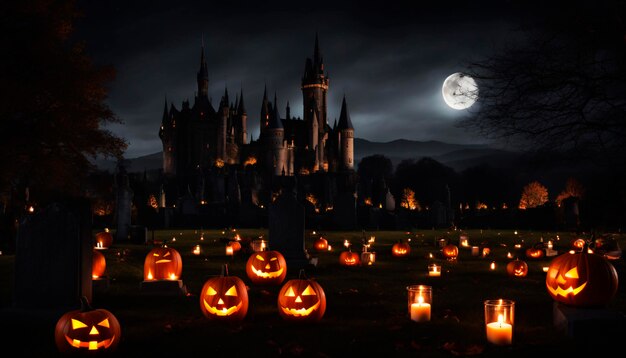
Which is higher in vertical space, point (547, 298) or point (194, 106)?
point (194, 106)

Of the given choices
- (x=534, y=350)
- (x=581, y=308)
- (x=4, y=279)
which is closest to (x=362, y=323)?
(x=534, y=350)

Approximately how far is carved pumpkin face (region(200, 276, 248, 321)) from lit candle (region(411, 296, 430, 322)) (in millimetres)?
2456

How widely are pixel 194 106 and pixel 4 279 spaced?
121 m

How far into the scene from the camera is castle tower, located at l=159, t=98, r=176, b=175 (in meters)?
126

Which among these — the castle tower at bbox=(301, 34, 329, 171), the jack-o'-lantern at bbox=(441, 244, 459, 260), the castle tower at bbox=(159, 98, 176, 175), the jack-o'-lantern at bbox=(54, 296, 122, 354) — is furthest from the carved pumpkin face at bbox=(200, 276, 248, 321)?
the castle tower at bbox=(301, 34, 329, 171)

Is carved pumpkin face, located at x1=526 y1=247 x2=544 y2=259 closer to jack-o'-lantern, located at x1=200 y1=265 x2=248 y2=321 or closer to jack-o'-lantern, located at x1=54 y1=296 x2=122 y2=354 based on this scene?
jack-o'-lantern, located at x1=200 y1=265 x2=248 y2=321

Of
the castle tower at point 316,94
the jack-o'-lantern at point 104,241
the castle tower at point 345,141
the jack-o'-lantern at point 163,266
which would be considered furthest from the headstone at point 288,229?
the castle tower at point 316,94

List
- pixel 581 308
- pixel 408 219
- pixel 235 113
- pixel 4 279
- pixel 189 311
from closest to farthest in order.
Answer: pixel 581 308 < pixel 189 311 < pixel 4 279 < pixel 408 219 < pixel 235 113

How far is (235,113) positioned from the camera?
465 ft

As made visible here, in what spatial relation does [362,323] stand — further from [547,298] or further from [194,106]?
[194,106]

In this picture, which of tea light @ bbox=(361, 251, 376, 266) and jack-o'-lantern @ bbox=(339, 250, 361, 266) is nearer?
jack-o'-lantern @ bbox=(339, 250, 361, 266)

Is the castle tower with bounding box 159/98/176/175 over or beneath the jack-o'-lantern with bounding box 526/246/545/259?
over

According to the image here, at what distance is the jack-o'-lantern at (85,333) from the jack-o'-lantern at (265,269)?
198 inches

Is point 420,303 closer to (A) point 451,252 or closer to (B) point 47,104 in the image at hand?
(A) point 451,252
